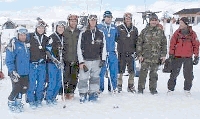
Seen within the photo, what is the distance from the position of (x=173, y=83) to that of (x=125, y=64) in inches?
45.8

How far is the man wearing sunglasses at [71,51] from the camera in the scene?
6652 mm

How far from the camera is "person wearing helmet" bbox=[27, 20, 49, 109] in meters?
6.18

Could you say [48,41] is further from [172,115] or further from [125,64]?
[172,115]

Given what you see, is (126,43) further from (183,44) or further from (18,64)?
(18,64)

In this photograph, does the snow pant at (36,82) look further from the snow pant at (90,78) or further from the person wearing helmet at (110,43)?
the person wearing helmet at (110,43)

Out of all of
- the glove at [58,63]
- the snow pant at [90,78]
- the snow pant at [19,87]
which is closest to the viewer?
the snow pant at [19,87]

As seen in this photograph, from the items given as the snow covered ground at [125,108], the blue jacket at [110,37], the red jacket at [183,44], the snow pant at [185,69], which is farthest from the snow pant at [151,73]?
the blue jacket at [110,37]

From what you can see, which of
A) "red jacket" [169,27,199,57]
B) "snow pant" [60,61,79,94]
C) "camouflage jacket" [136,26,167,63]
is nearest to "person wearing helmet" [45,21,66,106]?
"snow pant" [60,61,79,94]

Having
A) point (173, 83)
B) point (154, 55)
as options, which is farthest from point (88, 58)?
point (173, 83)

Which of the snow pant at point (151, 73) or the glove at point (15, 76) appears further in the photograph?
the snow pant at point (151, 73)

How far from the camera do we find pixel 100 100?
6902 mm

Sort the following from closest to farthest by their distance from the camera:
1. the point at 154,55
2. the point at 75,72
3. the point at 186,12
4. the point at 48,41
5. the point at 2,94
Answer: the point at 48,41, the point at 75,72, the point at 154,55, the point at 2,94, the point at 186,12

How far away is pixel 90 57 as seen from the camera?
6.59m

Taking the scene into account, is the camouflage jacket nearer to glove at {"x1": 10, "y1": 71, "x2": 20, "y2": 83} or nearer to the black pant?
the black pant
